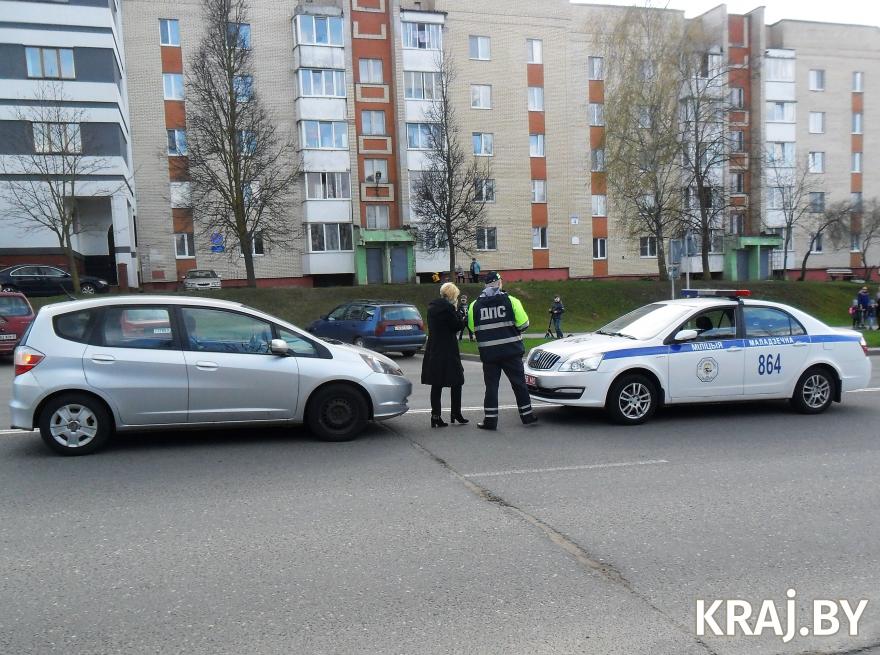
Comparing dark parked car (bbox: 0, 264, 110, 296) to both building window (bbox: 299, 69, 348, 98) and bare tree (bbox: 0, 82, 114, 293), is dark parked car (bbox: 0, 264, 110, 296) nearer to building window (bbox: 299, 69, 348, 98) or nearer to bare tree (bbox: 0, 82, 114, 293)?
bare tree (bbox: 0, 82, 114, 293)

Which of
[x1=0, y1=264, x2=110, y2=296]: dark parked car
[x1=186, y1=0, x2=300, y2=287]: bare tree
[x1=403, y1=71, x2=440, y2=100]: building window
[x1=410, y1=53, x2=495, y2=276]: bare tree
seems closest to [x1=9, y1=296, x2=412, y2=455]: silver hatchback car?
[x1=0, y1=264, x2=110, y2=296]: dark parked car

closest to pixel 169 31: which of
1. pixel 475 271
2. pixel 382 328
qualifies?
pixel 475 271

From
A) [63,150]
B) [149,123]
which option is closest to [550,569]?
[63,150]

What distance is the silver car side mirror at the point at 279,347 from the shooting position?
785 centimetres

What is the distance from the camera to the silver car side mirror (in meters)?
7.85

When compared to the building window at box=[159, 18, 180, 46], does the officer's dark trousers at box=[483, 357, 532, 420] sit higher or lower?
lower

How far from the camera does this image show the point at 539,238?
47031mm

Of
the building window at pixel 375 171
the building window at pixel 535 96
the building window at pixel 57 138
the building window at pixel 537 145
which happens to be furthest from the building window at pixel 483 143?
the building window at pixel 57 138

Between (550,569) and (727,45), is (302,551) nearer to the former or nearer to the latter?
(550,569)

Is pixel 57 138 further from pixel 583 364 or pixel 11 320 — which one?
pixel 583 364

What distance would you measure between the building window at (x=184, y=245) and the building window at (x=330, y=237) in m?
6.62

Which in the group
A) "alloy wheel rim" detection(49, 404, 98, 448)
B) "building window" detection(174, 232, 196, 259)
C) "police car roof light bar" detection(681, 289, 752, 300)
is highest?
"building window" detection(174, 232, 196, 259)

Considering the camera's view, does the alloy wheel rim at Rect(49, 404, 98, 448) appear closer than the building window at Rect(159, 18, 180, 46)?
Yes

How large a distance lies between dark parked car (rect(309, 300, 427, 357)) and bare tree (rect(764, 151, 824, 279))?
36165mm
